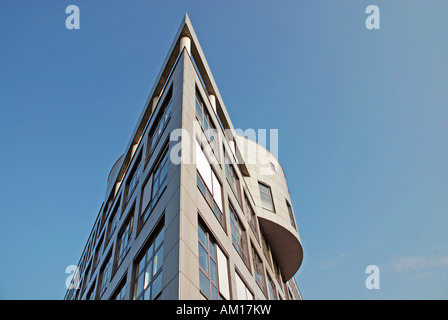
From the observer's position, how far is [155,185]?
16.4 m

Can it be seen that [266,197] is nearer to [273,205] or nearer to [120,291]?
[273,205]

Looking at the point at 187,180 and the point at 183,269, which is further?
the point at 187,180

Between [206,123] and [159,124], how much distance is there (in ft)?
8.86

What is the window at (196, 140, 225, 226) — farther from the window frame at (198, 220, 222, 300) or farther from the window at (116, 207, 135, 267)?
the window at (116, 207, 135, 267)

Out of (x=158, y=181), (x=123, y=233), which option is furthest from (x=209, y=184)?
(x=123, y=233)

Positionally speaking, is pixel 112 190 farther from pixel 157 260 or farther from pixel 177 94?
pixel 157 260

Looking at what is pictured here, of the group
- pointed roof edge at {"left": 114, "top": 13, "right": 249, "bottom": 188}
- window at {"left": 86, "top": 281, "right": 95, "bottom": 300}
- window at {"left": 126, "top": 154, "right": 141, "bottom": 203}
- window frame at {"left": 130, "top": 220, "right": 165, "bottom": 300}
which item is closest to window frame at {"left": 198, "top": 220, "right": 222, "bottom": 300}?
window frame at {"left": 130, "top": 220, "right": 165, "bottom": 300}

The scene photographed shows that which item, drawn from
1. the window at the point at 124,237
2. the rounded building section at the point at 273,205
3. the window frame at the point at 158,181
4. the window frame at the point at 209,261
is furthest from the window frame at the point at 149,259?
the rounded building section at the point at 273,205

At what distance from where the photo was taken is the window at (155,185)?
1533 centimetres

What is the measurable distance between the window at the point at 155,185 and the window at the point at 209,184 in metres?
1.43

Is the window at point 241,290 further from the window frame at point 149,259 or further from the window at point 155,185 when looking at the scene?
the window at point 155,185

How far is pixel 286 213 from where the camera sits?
30109mm
